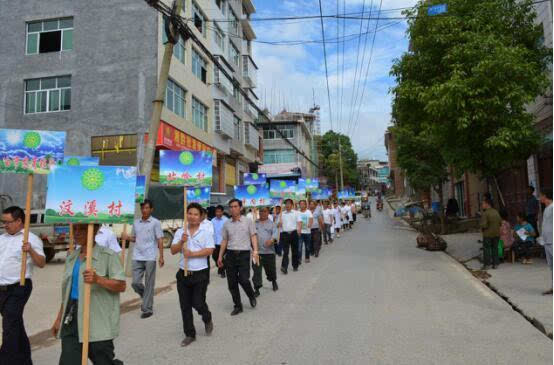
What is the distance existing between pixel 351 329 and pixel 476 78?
7819 mm

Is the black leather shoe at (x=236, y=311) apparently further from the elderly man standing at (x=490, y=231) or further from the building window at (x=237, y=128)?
the building window at (x=237, y=128)

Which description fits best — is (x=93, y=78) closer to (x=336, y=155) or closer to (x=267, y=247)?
(x=267, y=247)

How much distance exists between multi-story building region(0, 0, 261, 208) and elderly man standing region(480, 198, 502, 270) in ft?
48.8

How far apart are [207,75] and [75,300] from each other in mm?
27122

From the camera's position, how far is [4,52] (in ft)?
79.6

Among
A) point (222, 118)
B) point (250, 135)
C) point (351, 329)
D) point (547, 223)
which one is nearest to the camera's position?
point (351, 329)

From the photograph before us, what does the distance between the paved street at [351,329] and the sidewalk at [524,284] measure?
0.71ft

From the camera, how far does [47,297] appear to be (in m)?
9.17

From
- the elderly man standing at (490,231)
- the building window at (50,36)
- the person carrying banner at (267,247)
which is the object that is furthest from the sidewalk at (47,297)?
the building window at (50,36)

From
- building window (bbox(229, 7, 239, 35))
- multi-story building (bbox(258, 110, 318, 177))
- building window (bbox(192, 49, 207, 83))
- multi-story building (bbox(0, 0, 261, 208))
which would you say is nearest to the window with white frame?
multi-story building (bbox(0, 0, 261, 208))

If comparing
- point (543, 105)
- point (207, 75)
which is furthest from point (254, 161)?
point (543, 105)

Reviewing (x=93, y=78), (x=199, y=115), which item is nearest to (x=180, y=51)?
(x=199, y=115)

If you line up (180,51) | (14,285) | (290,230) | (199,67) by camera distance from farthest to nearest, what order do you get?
1. (199,67)
2. (180,51)
3. (290,230)
4. (14,285)

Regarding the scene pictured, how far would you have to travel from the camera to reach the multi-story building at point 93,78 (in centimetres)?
2188
